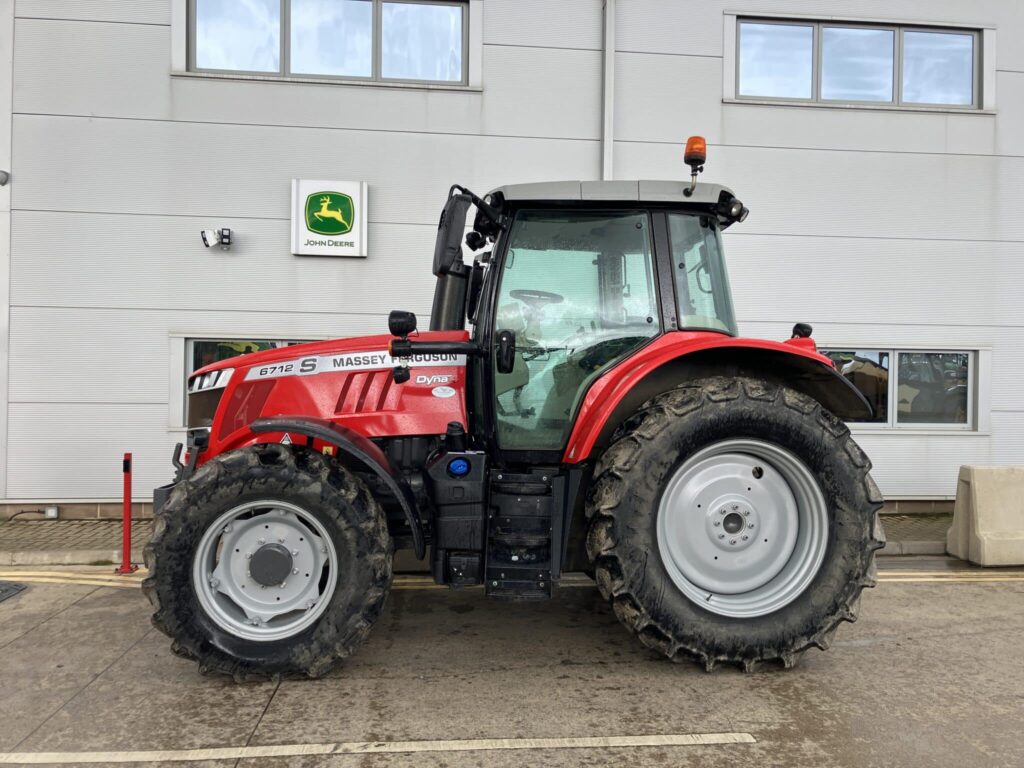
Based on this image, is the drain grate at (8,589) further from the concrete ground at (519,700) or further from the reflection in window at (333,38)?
Answer: the reflection in window at (333,38)

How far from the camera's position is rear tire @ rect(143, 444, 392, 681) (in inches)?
118

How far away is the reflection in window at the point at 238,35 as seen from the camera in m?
6.94

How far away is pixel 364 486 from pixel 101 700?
1.47 m

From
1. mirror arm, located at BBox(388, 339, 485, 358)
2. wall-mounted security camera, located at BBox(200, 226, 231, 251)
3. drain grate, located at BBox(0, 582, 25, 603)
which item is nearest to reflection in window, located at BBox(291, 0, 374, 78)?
wall-mounted security camera, located at BBox(200, 226, 231, 251)

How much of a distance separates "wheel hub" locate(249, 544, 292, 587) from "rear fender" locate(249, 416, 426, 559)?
1.81 feet

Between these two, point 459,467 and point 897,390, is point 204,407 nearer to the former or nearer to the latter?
point 459,467

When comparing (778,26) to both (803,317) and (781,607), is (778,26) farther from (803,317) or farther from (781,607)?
(781,607)

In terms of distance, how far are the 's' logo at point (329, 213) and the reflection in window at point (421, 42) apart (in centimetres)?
151

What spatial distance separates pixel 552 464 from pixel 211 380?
2.07 meters

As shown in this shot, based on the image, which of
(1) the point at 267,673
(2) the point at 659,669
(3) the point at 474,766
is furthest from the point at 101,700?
(2) the point at 659,669

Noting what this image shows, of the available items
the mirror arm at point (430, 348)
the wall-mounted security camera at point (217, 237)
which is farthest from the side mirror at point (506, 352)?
the wall-mounted security camera at point (217, 237)

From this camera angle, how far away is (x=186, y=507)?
3.01 metres

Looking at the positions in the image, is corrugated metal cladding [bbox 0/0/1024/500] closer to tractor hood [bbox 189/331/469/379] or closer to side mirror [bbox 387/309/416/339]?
tractor hood [bbox 189/331/469/379]

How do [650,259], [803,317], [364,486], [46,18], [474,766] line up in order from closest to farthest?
[474,766]
[364,486]
[650,259]
[46,18]
[803,317]
